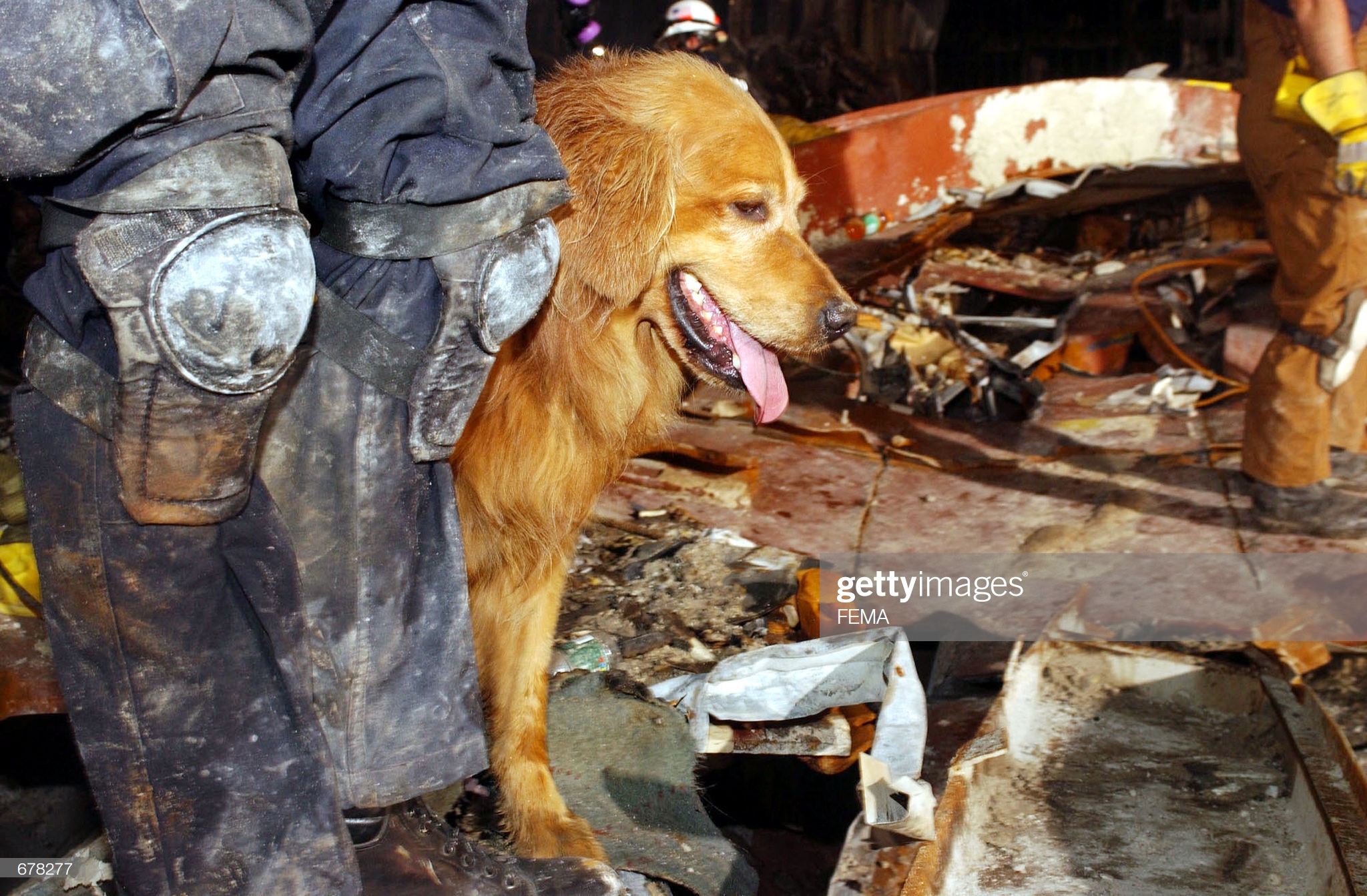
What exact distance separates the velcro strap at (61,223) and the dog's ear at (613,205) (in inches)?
36.8

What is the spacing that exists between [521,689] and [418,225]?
1.24 meters

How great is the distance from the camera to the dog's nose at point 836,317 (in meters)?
2.47

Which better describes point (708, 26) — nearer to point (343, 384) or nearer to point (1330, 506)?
point (1330, 506)

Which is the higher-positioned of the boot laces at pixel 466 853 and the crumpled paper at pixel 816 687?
the boot laces at pixel 466 853

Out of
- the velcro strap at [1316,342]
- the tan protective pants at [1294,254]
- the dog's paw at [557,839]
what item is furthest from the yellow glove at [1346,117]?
the dog's paw at [557,839]

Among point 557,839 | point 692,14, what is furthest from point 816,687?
point 692,14

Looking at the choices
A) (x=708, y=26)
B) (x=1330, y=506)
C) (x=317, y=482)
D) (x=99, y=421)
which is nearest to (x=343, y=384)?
(x=317, y=482)

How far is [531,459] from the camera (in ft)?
7.35

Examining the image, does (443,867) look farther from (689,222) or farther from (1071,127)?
(1071,127)

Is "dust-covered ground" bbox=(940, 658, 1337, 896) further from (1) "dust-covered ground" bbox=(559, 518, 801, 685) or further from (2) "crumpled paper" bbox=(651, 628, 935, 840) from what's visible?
(1) "dust-covered ground" bbox=(559, 518, 801, 685)

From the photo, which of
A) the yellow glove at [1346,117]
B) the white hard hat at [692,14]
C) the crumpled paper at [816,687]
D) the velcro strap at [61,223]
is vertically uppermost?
the white hard hat at [692,14]

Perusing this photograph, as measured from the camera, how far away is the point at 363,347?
1.65m

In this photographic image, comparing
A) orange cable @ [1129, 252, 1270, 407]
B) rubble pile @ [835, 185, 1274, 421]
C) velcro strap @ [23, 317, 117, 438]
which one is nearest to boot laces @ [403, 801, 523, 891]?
velcro strap @ [23, 317, 117, 438]

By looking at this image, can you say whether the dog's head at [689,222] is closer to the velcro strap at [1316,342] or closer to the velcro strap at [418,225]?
the velcro strap at [418,225]
